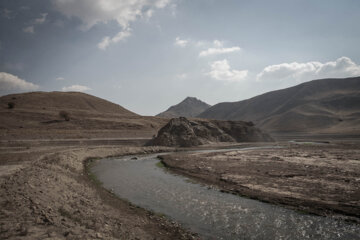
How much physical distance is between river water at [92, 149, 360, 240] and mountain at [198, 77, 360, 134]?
98.6 metres

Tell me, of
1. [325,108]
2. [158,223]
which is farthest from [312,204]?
[325,108]

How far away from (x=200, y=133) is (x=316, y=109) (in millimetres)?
121143

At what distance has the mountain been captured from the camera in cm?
11591

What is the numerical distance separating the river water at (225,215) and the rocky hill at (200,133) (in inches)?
1244

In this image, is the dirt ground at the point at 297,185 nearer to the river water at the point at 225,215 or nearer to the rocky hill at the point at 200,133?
the river water at the point at 225,215

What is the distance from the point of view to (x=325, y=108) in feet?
468

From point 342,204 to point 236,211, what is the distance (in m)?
5.44

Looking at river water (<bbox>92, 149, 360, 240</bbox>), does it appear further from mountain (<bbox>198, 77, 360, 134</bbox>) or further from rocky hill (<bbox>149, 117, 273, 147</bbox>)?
mountain (<bbox>198, 77, 360, 134</bbox>)

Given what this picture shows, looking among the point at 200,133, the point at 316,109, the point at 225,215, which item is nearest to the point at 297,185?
the point at 225,215

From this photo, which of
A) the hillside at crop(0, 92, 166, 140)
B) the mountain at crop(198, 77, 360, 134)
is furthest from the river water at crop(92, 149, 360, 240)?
the mountain at crop(198, 77, 360, 134)

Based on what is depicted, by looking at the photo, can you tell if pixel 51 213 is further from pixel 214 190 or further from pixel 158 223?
pixel 214 190

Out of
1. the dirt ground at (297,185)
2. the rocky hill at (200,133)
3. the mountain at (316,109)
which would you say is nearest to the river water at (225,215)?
the dirt ground at (297,185)

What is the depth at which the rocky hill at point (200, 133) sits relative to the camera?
48000mm

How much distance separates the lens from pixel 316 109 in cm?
14200
